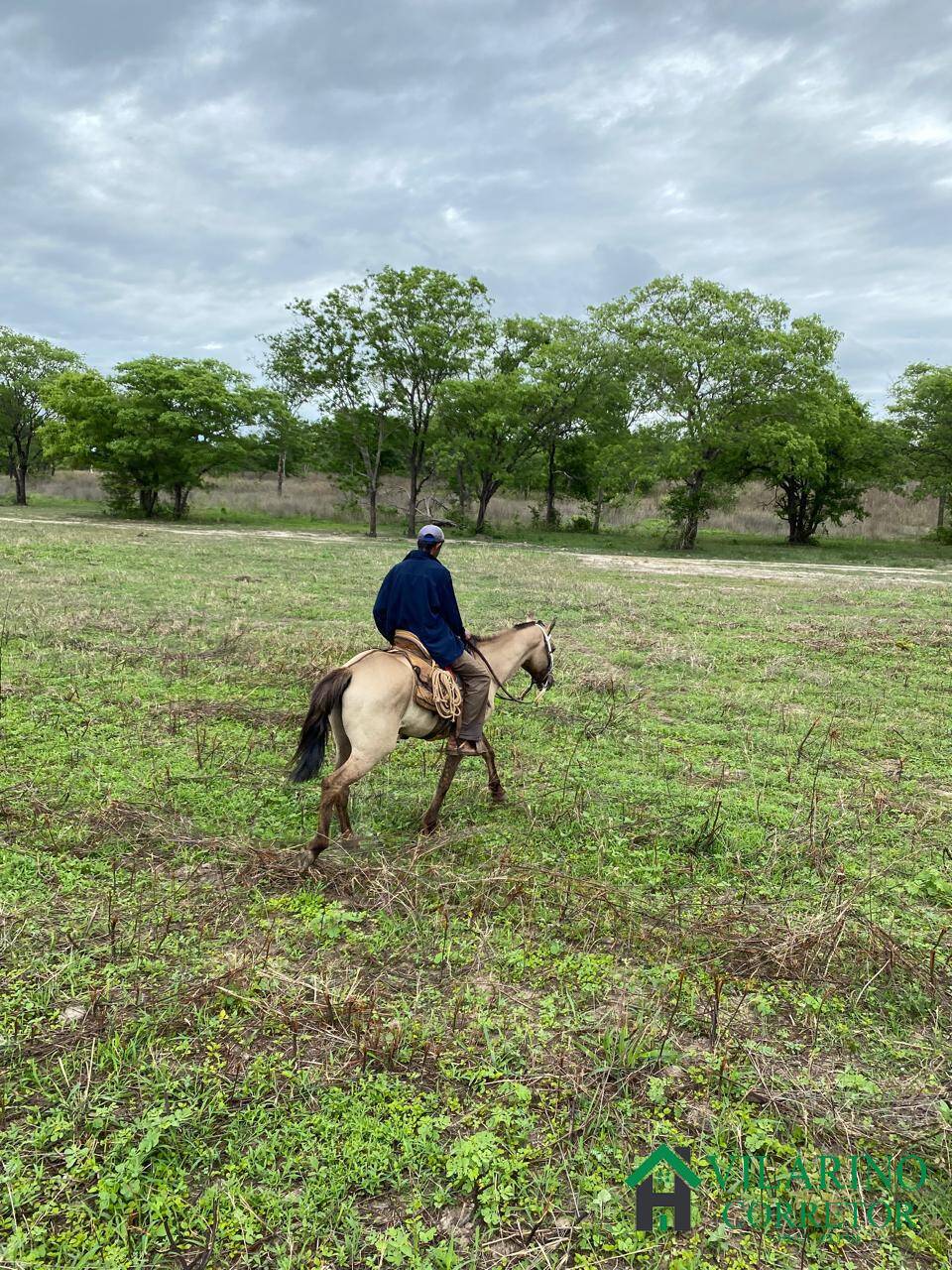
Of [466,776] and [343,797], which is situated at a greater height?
[343,797]

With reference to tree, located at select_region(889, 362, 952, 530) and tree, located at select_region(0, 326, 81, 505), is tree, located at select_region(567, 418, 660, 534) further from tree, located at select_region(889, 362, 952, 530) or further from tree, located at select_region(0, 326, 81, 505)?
tree, located at select_region(0, 326, 81, 505)

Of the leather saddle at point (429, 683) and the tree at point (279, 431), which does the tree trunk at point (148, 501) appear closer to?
the tree at point (279, 431)

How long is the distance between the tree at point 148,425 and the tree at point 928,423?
39058 millimetres

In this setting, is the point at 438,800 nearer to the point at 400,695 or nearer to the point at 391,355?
the point at 400,695

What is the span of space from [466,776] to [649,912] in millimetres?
2790

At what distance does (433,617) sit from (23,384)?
164ft

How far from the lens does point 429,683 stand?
18.3 ft

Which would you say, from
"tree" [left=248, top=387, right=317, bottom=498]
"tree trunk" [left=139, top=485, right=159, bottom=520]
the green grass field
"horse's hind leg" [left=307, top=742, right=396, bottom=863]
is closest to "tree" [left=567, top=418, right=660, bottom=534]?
"tree" [left=248, top=387, right=317, bottom=498]

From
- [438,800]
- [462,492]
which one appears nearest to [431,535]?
[438,800]

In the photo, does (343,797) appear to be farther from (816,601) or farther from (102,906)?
(816,601)

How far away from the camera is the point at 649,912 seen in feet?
15.1

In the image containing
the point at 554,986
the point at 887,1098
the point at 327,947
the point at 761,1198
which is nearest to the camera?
the point at 761,1198

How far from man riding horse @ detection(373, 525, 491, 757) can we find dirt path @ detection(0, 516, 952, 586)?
21.7m

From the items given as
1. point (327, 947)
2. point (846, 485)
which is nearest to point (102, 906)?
point (327, 947)
